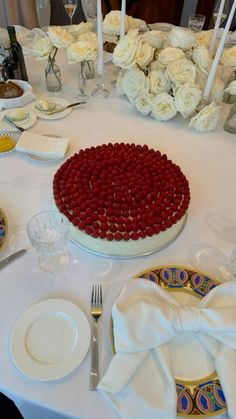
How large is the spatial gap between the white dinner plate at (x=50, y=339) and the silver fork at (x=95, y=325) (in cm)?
2

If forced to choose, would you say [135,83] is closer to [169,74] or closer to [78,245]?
[169,74]

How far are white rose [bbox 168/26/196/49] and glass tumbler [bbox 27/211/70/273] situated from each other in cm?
79

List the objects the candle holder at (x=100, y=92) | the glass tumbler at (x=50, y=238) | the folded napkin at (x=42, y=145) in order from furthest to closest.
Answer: the candle holder at (x=100, y=92) → the folded napkin at (x=42, y=145) → the glass tumbler at (x=50, y=238)

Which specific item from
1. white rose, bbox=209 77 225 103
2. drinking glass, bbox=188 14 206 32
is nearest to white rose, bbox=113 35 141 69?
white rose, bbox=209 77 225 103

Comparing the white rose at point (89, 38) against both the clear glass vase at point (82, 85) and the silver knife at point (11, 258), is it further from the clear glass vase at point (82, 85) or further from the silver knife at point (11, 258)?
the silver knife at point (11, 258)

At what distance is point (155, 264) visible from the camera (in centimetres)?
79

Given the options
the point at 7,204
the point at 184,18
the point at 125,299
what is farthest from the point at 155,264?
the point at 184,18

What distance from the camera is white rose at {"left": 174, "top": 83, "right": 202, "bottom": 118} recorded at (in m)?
1.11

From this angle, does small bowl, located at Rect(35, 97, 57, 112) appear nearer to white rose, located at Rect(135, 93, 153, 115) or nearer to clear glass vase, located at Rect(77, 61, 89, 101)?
clear glass vase, located at Rect(77, 61, 89, 101)

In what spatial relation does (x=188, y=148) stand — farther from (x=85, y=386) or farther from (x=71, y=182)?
(x=85, y=386)

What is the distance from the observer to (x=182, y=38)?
3.70ft

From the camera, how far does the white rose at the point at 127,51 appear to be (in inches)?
43.8

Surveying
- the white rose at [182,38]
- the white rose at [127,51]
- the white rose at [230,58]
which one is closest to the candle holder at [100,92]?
the white rose at [127,51]

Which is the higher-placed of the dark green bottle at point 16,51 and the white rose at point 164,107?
the dark green bottle at point 16,51
